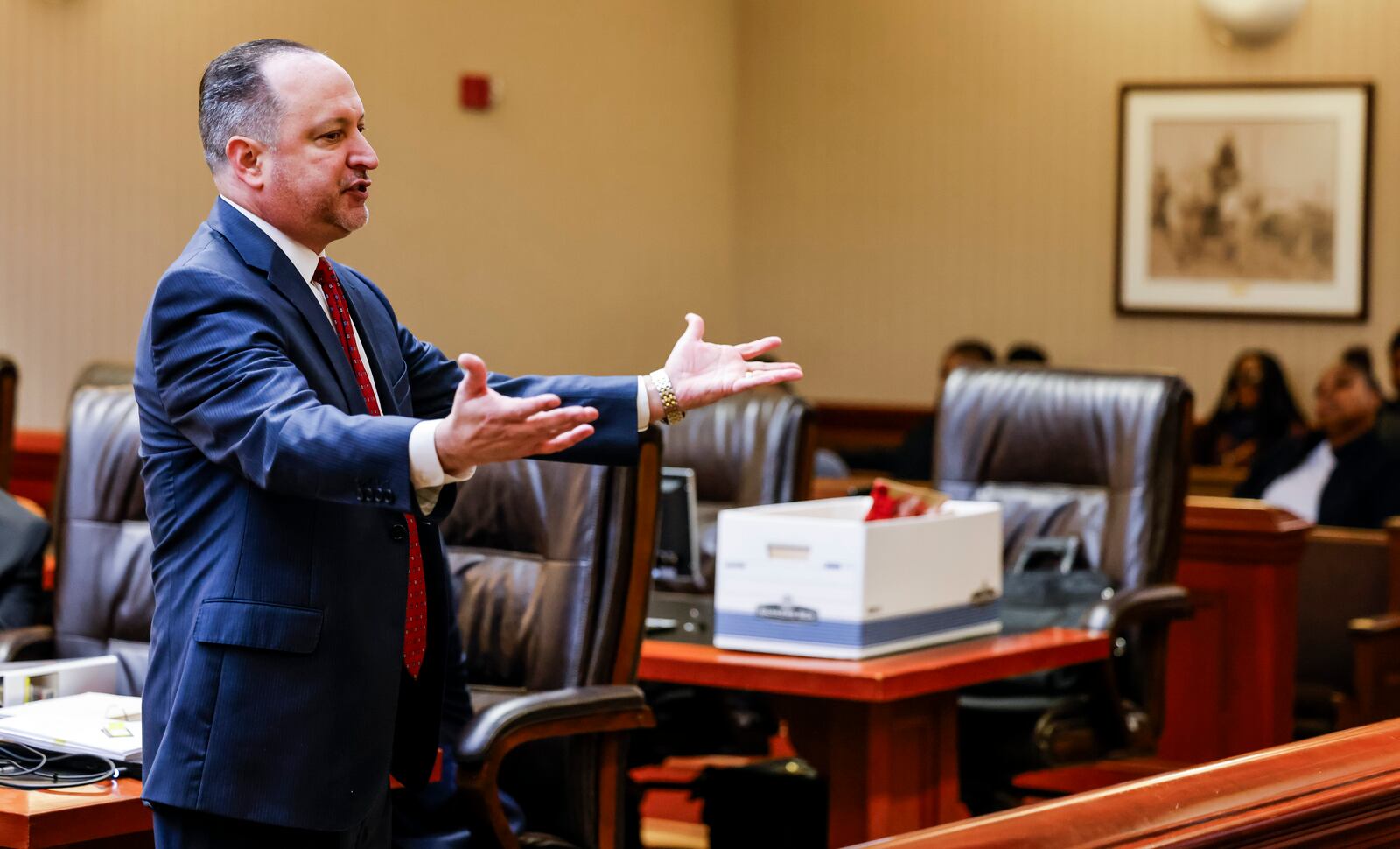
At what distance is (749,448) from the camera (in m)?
3.67

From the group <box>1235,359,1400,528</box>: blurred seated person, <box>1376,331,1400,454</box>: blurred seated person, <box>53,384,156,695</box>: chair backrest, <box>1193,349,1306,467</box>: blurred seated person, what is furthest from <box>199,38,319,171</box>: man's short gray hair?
<box>1193,349,1306,467</box>: blurred seated person

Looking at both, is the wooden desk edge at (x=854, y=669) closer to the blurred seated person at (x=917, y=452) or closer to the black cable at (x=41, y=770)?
the black cable at (x=41, y=770)

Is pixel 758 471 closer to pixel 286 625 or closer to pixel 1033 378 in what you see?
pixel 1033 378

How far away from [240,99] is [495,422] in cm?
49

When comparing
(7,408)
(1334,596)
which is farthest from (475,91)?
(1334,596)

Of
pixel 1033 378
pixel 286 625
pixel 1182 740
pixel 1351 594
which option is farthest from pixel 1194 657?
pixel 286 625

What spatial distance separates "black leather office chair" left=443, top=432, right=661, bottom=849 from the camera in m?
2.47

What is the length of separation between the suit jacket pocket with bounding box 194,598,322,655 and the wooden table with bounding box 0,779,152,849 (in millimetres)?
292

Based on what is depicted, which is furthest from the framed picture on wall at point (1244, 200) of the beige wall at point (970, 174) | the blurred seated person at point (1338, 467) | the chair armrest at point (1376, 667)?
the chair armrest at point (1376, 667)

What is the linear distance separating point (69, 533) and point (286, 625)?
1396 mm

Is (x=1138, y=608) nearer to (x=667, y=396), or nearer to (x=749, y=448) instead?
(x=749, y=448)

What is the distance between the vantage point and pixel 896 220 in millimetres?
7984

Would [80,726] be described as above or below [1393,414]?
below

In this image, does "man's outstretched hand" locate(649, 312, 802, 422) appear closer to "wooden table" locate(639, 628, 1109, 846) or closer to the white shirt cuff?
the white shirt cuff
